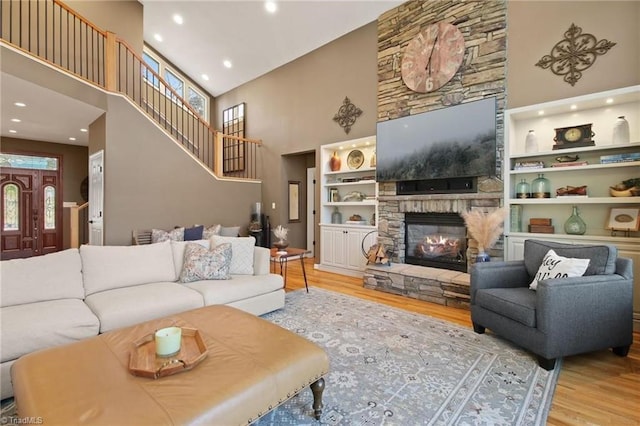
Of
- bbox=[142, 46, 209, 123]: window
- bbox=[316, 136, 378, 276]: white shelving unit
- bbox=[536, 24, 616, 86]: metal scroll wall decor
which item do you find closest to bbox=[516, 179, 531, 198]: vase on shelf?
bbox=[536, 24, 616, 86]: metal scroll wall decor

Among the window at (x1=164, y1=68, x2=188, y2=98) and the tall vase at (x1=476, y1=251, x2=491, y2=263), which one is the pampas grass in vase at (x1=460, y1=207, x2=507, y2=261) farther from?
the window at (x1=164, y1=68, x2=188, y2=98)

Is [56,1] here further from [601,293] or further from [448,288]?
[601,293]

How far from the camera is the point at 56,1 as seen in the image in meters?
4.06

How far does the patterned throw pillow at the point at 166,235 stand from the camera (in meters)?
4.95

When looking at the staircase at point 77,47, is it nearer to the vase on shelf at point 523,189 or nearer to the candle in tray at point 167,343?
the candle in tray at point 167,343

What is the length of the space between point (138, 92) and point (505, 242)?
7.29 metres

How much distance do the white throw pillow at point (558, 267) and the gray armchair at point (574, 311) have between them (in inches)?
3.1

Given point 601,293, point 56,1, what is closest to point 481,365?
point 601,293

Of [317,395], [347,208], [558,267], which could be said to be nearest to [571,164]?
[558,267]

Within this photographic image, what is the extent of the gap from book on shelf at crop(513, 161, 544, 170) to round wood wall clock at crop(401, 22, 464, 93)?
1535mm

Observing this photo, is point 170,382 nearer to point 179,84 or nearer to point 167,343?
point 167,343

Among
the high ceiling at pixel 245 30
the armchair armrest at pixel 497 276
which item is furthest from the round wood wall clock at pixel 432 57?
the armchair armrest at pixel 497 276

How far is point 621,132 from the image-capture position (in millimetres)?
3184

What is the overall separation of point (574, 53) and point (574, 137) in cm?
94
